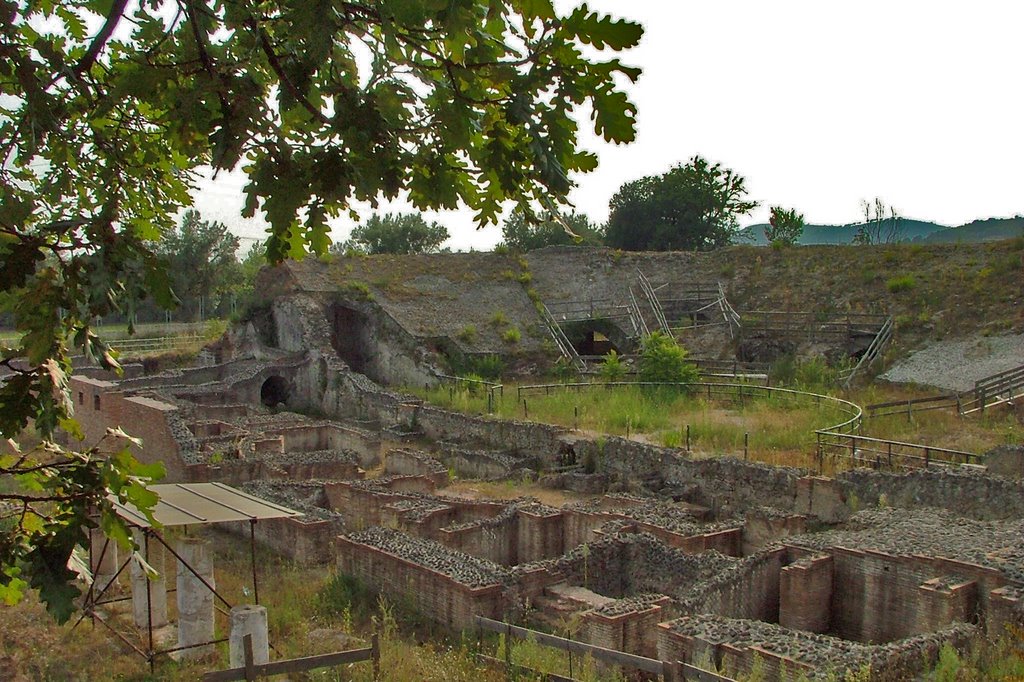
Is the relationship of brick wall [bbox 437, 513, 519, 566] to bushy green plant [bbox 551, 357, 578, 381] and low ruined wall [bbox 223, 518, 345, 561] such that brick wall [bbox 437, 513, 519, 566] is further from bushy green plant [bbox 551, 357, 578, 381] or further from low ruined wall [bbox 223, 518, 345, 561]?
bushy green plant [bbox 551, 357, 578, 381]

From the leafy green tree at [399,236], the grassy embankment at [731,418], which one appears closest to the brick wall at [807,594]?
the grassy embankment at [731,418]

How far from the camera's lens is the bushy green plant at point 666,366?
26978 millimetres

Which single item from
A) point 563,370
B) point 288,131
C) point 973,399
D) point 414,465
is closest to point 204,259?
point 563,370

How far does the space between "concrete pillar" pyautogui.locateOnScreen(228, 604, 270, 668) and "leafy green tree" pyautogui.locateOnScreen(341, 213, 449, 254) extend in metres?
59.0

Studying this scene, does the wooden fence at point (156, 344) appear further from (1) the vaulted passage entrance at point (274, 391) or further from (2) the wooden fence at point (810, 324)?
(2) the wooden fence at point (810, 324)

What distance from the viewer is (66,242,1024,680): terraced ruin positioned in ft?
33.3

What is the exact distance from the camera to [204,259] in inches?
2141

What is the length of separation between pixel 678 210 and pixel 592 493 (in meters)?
35.1

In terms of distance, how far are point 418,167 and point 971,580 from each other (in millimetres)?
9024

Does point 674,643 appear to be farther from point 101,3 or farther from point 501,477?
Answer: point 501,477

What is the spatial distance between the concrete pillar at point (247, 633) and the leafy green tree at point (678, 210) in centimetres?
4306

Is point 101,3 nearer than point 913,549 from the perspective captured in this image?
Yes

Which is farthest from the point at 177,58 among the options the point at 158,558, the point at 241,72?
the point at 158,558

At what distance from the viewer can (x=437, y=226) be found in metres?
70.6
